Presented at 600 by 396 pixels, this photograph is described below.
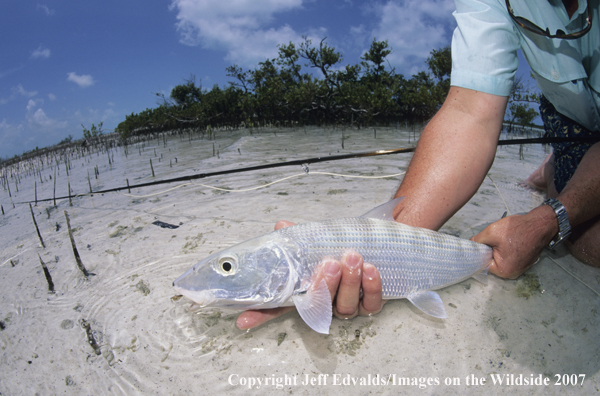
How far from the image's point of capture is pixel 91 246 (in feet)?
10.9

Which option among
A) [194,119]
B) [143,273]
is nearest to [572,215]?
[143,273]

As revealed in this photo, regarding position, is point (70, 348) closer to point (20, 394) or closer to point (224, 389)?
point (20, 394)

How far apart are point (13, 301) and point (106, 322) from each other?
1.07m

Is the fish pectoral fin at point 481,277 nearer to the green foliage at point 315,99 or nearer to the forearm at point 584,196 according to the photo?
the forearm at point 584,196

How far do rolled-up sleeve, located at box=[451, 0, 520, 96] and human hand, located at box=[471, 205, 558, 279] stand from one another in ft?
3.27

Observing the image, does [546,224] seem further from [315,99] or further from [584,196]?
[315,99]

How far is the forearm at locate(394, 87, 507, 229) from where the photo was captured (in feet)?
7.63

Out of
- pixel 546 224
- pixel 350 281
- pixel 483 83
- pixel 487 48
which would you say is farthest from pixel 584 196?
pixel 350 281

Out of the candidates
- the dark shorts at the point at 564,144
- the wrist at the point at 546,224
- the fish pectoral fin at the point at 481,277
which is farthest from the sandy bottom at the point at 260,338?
the dark shorts at the point at 564,144

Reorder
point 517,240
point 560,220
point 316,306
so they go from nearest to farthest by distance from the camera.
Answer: point 316,306
point 517,240
point 560,220

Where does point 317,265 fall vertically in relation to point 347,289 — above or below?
above

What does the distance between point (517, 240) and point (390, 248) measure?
105cm

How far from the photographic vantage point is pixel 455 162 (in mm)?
2330

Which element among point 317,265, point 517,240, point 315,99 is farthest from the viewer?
point 315,99
